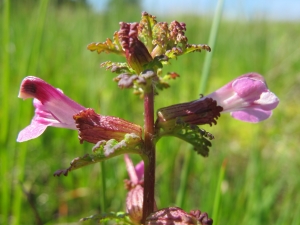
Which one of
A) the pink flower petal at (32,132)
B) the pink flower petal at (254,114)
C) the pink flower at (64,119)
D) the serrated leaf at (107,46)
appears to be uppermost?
the serrated leaf at (107,46)

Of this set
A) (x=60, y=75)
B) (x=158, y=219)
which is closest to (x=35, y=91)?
(x=158, y=219)

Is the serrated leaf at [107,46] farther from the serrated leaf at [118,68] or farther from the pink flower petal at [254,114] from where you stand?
the pink flower petal at [254,114]

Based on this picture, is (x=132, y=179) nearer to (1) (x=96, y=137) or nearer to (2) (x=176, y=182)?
(1) (x=96, y=137)

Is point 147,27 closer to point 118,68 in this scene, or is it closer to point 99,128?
point 118,68

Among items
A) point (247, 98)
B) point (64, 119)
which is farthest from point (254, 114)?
point (64, 119)

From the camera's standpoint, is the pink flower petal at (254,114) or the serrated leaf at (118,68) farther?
the pink flower petal at (254,114)

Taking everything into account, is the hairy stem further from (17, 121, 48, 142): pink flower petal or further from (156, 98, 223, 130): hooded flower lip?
(17, 121, 48, 142): pink flower petal

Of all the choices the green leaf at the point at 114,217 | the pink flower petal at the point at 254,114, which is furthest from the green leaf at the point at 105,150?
the pink flower petal at the point at 254,114
